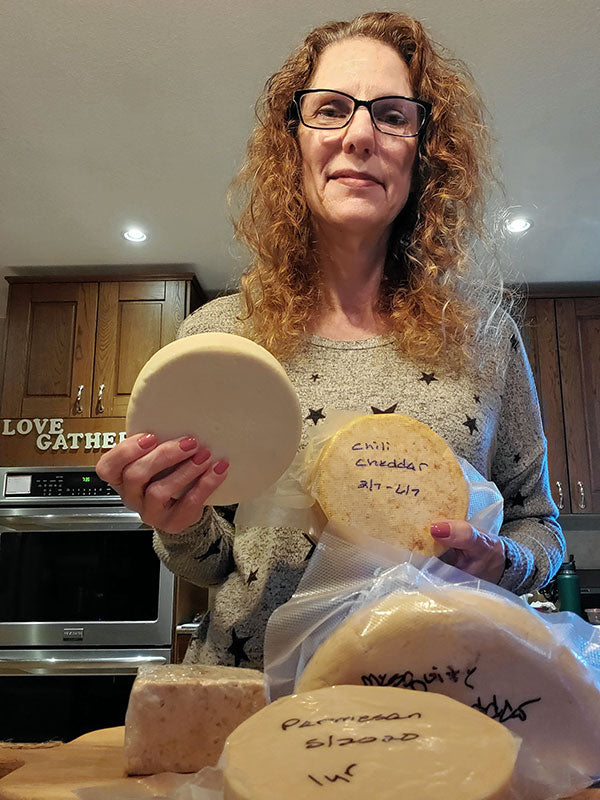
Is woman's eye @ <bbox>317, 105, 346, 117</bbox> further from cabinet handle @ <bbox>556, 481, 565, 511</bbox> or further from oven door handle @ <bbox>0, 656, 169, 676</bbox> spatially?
cabinet handle @ <bbox>556, 481, 565, 511</bbox>

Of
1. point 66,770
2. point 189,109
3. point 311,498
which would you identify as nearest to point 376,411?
point 311,498

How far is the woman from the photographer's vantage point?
0.79 metres

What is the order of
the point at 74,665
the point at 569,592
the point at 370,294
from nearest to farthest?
the point at 370,294 < the point at 74,665 < the point at 569,592

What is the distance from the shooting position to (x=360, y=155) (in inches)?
31.8

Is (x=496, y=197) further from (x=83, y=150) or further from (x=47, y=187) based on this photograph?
(x=47, y=187)

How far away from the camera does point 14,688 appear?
9.01ft

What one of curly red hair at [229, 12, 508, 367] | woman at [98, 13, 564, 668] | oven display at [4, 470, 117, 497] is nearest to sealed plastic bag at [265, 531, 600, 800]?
woman at [98, 13, 564, 668]

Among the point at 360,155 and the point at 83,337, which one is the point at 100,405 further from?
the point at 360,155

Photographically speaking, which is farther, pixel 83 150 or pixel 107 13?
pixel 83 150

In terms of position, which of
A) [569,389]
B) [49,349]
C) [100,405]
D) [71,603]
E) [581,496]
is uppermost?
[49,349]

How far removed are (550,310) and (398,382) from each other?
2.92 meters

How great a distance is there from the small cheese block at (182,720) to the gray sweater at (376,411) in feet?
0.83

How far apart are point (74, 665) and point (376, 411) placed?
2355mm

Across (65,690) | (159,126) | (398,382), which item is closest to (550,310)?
(159,126)
